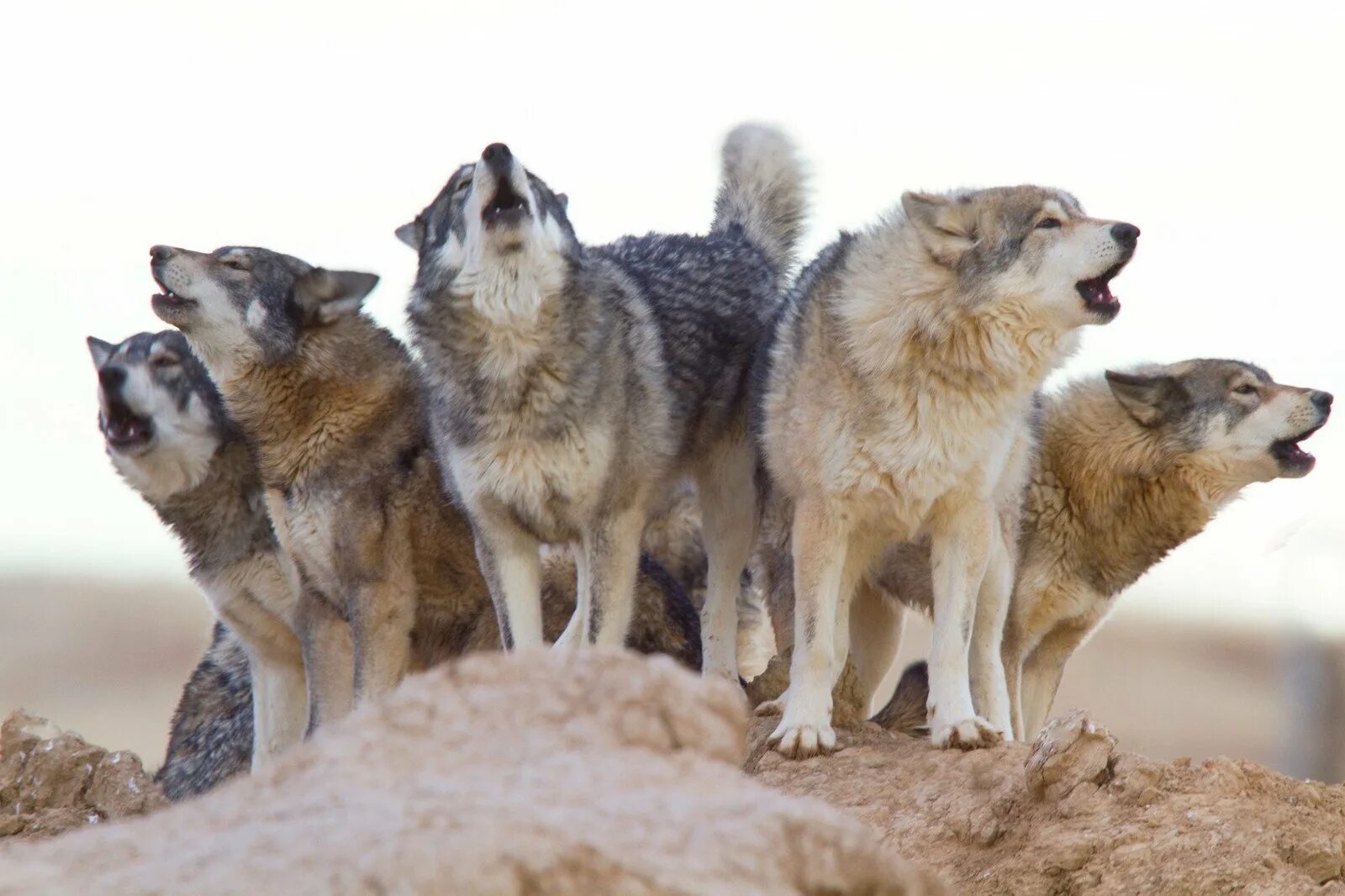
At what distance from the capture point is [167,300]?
25.6 ft

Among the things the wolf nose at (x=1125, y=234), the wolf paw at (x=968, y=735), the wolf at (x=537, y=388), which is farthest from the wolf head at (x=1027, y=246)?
the wolf paw at (x=968, y=735)

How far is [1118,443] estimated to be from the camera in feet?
27.8

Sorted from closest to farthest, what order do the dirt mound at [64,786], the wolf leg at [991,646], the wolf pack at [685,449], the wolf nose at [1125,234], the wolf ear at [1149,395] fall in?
the wolf nose at [1125,234]
the wolf pack at [685,449]
the wolf leg at [991,646]
the dirt mound at [64,786]
the wolf ear at [1149,395]

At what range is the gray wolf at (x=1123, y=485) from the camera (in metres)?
8.06

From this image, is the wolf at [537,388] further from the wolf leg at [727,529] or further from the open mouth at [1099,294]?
the open mouth at [1099,294]

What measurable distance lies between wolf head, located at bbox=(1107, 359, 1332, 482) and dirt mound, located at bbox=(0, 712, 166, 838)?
5644 millimetres

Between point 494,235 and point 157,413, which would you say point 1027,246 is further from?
point 157,413

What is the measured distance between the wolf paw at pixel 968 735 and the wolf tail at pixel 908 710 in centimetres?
73

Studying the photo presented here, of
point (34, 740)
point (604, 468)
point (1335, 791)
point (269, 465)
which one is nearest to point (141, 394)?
point (269, 465)

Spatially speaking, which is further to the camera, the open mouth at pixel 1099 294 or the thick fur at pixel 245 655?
the thick fur at pixel 245 655

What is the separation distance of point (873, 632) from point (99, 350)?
4.54 m

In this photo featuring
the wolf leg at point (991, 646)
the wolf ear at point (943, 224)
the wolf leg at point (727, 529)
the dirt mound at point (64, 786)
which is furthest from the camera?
the wolf leg at point (727, 529)

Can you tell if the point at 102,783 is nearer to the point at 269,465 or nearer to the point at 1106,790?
the point at 269,465

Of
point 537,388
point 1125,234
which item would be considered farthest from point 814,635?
point 1125,234
